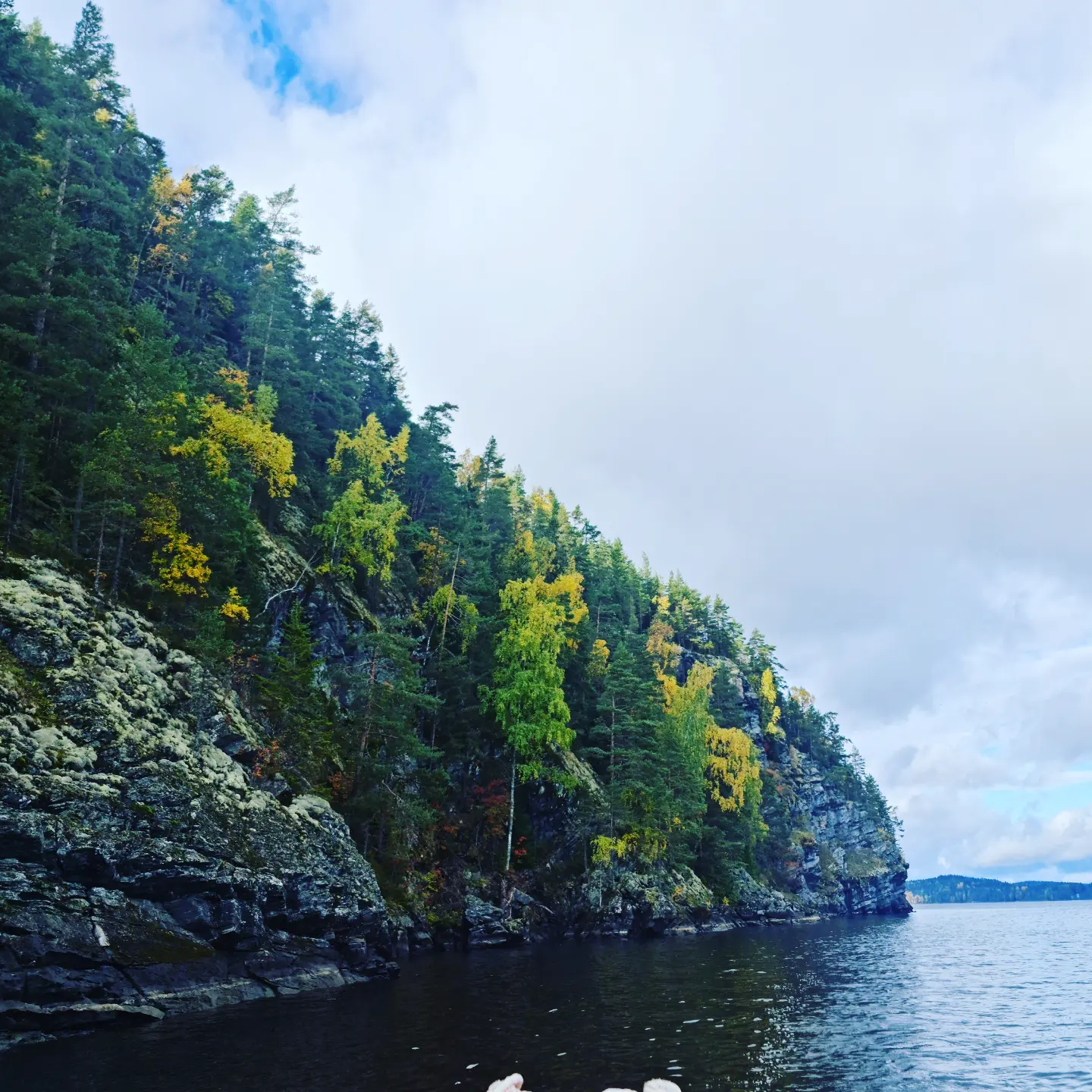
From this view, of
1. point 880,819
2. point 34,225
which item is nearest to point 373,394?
point 34,225

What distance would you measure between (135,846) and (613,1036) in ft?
54.6

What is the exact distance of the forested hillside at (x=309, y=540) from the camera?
35.0m

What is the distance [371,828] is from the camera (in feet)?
144

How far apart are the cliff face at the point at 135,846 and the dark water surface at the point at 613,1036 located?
5.98ft

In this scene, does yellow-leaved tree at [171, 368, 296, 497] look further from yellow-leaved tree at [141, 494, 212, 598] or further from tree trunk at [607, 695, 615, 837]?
tree trunk at [607, 695, 615, 837]

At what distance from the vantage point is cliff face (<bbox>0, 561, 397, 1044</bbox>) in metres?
20.6

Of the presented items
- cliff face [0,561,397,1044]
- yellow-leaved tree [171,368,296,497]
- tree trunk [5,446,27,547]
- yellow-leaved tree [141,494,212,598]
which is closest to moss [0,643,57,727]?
cliff face [0,561,397,1044]

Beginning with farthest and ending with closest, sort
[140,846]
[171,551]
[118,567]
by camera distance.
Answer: [171,551] < [118,567] < [140,846]

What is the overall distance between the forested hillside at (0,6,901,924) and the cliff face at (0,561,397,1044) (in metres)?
2.89

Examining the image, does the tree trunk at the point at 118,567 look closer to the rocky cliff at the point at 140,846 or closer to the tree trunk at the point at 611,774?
the rocky cliff at the point at 140,846

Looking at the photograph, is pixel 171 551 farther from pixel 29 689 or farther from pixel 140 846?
pixel 140 846

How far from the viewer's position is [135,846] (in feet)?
77.6

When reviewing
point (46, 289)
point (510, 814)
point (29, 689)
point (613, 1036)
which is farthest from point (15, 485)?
point (510, 814)

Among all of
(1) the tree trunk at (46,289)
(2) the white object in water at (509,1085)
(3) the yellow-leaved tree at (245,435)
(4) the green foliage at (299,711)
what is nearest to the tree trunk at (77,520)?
(1) the tree trunk at (46,289)
